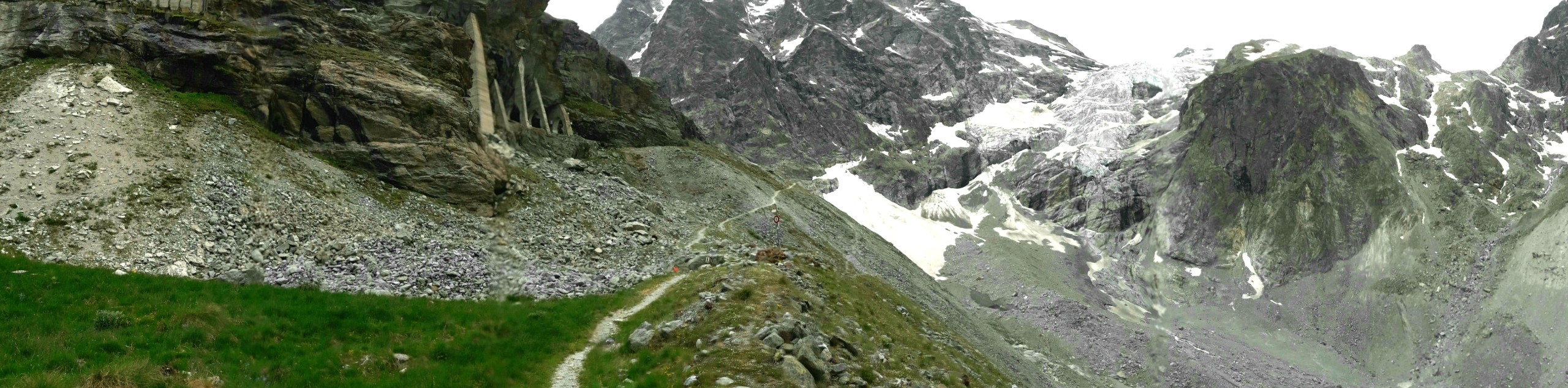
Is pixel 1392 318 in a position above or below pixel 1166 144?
below

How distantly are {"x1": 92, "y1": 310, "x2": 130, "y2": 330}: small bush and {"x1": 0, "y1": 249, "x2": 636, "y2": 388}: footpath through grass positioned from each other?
2cm

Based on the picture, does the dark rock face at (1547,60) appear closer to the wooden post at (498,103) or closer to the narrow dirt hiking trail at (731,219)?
the narrow dirt hiking trail at (731,219)

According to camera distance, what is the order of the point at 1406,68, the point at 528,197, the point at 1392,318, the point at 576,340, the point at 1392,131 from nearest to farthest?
the point at 576,340 → the point at 528,197 → the point at 1392,318 → the point at 1392,131 → the point at 1406,68

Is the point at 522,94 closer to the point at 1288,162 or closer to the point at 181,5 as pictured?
the point at 181,5

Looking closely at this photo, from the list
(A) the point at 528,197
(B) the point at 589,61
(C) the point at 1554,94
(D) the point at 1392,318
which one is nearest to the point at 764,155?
(B) the point at 589,61

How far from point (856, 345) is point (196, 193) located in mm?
27487

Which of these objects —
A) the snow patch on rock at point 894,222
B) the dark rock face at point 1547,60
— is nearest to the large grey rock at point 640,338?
the snow patch on rock at point 894,222

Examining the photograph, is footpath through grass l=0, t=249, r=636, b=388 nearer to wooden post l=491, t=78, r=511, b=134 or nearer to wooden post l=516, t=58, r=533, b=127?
wooden post l=491, t=78, r=511, b=134

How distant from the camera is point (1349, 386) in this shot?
96438 millimetres

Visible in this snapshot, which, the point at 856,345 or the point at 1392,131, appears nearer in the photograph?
the point at 856,345

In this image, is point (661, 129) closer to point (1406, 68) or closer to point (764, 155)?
point (764, 155)

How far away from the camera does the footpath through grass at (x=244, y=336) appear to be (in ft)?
48.1

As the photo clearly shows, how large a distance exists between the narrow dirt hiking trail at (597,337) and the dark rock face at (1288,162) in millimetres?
135629

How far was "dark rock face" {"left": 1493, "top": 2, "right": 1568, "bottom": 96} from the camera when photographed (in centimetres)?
17225
